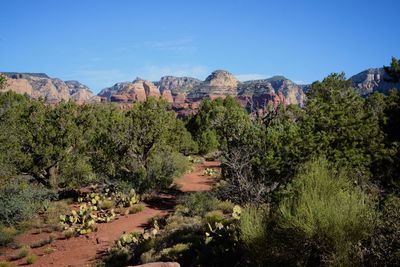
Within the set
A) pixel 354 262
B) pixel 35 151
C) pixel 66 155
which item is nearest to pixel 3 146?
pixel 35 151

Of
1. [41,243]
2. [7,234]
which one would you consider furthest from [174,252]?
[7,234]

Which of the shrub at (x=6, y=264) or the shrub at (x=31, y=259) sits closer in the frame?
the shrub at (x=6, y=264)

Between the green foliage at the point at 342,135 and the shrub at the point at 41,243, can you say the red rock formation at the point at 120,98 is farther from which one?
the green foliage at the point at 342,135

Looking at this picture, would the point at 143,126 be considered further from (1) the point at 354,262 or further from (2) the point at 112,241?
(1) the point at 354,262

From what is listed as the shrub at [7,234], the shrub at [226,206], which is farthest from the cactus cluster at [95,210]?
the shrub at [226,206]

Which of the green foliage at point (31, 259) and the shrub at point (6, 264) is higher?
the shrub at point (6, 264)

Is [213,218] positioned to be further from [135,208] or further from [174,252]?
[135,208]

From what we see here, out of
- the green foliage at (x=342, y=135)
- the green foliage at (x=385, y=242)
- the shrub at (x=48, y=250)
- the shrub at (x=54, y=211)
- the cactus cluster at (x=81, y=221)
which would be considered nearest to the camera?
the green foliage at (x=385, y=242)

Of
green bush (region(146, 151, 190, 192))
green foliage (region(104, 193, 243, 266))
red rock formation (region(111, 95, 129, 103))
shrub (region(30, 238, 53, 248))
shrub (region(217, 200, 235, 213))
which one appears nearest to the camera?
green foliage (region(104, 193, 243, 266))

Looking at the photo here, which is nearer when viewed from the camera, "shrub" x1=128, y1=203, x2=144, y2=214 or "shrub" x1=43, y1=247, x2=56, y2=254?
"shrub" x1=43, y1=247, x2=56, y2=254

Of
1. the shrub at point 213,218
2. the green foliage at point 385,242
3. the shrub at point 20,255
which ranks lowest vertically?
the shrub at point 20,255

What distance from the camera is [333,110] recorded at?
48.5 feet

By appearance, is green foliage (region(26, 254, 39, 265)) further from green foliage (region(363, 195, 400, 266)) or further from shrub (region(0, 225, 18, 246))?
green foliage (region(363, 195, 400, 266))


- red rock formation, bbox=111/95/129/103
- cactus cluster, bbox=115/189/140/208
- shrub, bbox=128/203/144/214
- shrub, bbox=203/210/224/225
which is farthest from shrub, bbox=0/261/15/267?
red rock formation, bbox=111/95/129/103
